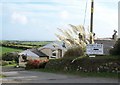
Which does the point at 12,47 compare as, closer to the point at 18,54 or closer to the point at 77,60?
the point at 18,54

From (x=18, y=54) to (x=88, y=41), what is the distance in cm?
3389

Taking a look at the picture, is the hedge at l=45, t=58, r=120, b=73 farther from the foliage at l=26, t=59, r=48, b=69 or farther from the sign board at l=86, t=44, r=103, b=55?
the foliage at l=26, t=59, r=48, b=69

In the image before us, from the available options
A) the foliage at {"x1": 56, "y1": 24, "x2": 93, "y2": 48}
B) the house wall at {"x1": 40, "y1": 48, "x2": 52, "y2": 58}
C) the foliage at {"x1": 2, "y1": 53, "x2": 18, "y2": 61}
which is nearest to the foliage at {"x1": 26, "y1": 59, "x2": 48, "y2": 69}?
the foliage at {"x1": 56, "y1": 24, "x2": 93, "y2": 48}

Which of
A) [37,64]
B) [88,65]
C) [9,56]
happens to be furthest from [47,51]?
[88,65]

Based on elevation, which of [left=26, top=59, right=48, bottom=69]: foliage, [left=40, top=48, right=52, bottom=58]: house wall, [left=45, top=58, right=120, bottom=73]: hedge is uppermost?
[left=40, top=48, right=52, bottom=58]: house wall

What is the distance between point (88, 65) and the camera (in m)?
23.8

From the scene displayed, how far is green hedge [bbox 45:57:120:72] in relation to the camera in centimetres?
2198

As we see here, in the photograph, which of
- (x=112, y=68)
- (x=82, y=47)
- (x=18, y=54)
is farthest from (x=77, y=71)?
(x=18, y=54)

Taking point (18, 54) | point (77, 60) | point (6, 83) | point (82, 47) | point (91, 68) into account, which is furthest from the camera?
point (18, 54)

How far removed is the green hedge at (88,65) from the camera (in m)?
22.0

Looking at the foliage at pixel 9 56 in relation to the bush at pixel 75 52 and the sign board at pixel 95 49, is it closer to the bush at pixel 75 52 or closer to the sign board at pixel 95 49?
the bush at pixel 75 52

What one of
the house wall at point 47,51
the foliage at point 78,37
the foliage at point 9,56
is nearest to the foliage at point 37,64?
the foliage at point 78,37

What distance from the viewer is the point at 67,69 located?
84.9ft

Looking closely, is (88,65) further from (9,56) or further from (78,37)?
(9,56)
